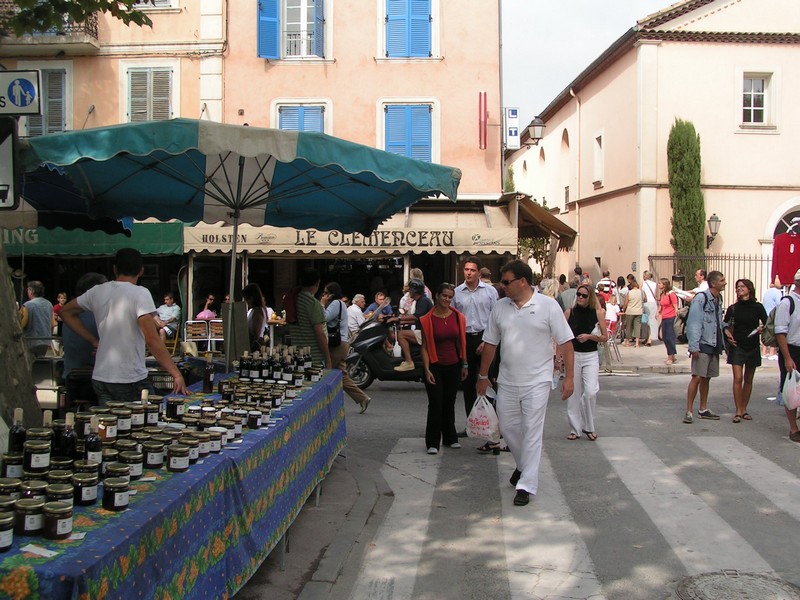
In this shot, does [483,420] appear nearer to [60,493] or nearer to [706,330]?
[706,330]

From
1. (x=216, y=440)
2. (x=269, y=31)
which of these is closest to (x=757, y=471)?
(x=216, y=440)

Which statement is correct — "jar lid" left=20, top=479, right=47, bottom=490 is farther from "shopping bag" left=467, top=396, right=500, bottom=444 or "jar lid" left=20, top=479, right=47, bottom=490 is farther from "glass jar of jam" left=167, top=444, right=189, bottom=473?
"shopping bag" left=467, top=396, right=500, bottom=444

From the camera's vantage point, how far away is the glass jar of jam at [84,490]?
3.25 m

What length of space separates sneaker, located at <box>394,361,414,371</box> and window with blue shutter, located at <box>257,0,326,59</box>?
1076cm

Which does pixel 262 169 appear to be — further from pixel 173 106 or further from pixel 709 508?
pixel 173 106

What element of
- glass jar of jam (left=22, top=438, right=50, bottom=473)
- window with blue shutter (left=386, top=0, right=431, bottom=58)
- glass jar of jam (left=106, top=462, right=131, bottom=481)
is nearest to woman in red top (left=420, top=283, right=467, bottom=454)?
glass jar of jam (left=106, top=462, right=131, bottom=481)

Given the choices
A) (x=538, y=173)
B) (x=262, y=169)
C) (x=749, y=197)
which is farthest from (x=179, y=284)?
(x=538, y=173)

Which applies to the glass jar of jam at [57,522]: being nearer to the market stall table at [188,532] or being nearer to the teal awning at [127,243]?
the market stall table at [188,532]

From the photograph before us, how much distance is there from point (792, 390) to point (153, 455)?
25.2 feet

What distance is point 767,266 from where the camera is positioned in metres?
25.0

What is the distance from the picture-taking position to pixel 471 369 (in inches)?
359

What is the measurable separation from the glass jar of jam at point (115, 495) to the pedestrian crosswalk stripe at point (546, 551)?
256 centimetres

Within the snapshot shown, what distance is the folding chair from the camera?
728 inches

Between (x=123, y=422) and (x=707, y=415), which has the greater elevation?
(x=123, y=422)
